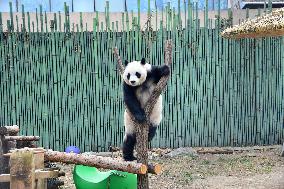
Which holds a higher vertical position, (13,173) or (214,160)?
(13,173)

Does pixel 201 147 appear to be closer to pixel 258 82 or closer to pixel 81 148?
pixel 258 82

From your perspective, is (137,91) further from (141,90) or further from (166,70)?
(166,70)

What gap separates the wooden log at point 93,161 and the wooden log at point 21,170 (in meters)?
0.72

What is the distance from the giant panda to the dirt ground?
1.15m

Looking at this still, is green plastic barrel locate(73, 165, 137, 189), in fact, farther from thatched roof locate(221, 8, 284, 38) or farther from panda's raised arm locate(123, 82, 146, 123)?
thatched roof locate(221, 8, 284, 38)

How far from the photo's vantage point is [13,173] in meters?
3.03

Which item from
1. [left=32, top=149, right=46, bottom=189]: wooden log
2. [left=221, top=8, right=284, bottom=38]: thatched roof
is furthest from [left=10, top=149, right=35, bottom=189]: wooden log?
[left=221, top=8, right=284, bottom=38]: thatched roof

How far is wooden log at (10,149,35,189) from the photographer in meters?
3.03

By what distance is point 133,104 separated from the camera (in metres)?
5.21

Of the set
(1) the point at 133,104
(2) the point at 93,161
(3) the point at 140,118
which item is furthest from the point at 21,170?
(1) the point at 133,104

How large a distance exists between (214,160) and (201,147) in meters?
0.61

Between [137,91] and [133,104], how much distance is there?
405 mm

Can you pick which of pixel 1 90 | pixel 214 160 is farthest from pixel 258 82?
pixel 1 90

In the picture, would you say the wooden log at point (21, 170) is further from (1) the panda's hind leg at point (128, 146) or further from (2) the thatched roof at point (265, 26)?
(2) the thatched roof at point (265, 26)
